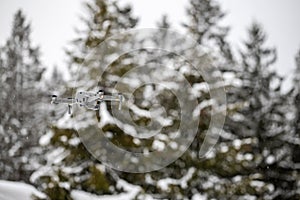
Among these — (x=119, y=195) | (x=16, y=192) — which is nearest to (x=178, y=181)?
(x=119, y=195)

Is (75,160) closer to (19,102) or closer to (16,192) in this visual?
(16,192)

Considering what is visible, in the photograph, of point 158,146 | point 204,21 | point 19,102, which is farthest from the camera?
point 19,102

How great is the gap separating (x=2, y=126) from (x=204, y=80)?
47.5 feet

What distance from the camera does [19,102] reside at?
23.0 metres

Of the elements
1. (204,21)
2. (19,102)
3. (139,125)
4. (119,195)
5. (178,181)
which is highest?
(204,21)

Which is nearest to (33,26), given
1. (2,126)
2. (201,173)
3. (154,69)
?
(2,126)

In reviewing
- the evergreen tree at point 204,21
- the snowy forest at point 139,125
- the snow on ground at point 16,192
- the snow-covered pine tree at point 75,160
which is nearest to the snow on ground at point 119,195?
the snowy forest at point 139,125

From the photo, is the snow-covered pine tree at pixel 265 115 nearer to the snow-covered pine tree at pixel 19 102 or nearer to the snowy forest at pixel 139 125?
the snowy forest at pixel 139 125

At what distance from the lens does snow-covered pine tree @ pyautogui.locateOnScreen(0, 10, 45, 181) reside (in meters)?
22.5

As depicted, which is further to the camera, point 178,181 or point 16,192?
point 16,192

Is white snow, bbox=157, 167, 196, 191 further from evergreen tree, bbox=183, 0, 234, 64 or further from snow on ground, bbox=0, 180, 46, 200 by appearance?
evergreen tree, bbox=183, 0, 234, 64

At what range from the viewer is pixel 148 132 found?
10.2 m

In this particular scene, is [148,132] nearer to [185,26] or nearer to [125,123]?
[125,123]

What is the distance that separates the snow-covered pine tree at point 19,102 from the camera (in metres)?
22.5
